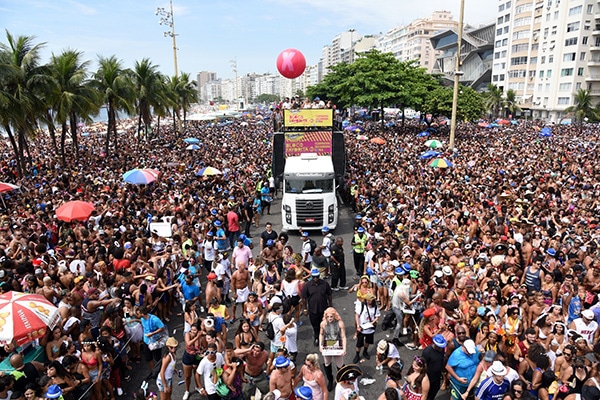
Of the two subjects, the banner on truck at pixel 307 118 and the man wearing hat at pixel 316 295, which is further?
the banner on truck at pixel 307 118

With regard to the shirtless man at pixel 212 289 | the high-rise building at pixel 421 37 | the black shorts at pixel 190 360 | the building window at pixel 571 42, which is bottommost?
the black shorts at pixel 190 360

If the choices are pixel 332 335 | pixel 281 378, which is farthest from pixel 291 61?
pixel 281 378

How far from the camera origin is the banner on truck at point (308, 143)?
1656 cm

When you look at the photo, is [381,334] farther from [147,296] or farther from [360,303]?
[147,296]

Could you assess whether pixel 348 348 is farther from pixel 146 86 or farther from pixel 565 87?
pixel 565 87

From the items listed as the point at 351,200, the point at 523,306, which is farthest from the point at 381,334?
the point at 351,200

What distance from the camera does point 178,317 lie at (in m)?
9.46

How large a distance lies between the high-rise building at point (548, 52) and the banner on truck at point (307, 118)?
53.3 metres

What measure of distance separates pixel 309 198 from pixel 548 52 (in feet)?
197

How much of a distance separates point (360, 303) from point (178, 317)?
4.37 meters

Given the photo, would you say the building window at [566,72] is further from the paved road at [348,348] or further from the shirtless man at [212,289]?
the shirtless man at [212,289]

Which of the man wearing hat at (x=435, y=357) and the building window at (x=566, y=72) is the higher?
the building window at (x=566, y=72)

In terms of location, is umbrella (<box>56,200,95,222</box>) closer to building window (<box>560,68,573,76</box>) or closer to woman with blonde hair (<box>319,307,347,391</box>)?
woman with blonde hair (<box>319,307,347,391</box>)

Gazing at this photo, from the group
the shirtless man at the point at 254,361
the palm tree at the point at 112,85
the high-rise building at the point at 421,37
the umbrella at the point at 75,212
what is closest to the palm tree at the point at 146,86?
the palm tree at the point at 112,85
